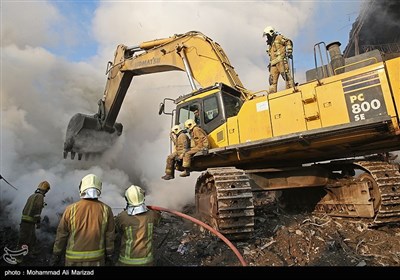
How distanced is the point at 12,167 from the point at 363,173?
15.5 m

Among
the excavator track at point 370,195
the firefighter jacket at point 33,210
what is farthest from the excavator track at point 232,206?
the firefighter jacket at point 33,210

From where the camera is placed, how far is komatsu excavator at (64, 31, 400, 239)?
16.0 ft

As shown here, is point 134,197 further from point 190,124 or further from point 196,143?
point 190,124

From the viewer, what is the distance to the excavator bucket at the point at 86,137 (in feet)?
33.1

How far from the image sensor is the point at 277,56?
6652 mm

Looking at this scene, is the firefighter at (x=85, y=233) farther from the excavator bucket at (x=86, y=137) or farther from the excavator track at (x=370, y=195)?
the excavator bucket at (x=86, y=137)

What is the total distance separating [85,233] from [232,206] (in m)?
2.69

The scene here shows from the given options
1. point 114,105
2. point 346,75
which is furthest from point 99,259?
point 114,105

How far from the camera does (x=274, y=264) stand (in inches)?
182

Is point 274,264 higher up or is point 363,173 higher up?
point 363,173

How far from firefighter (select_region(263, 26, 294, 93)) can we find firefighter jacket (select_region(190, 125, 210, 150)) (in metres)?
1.86
